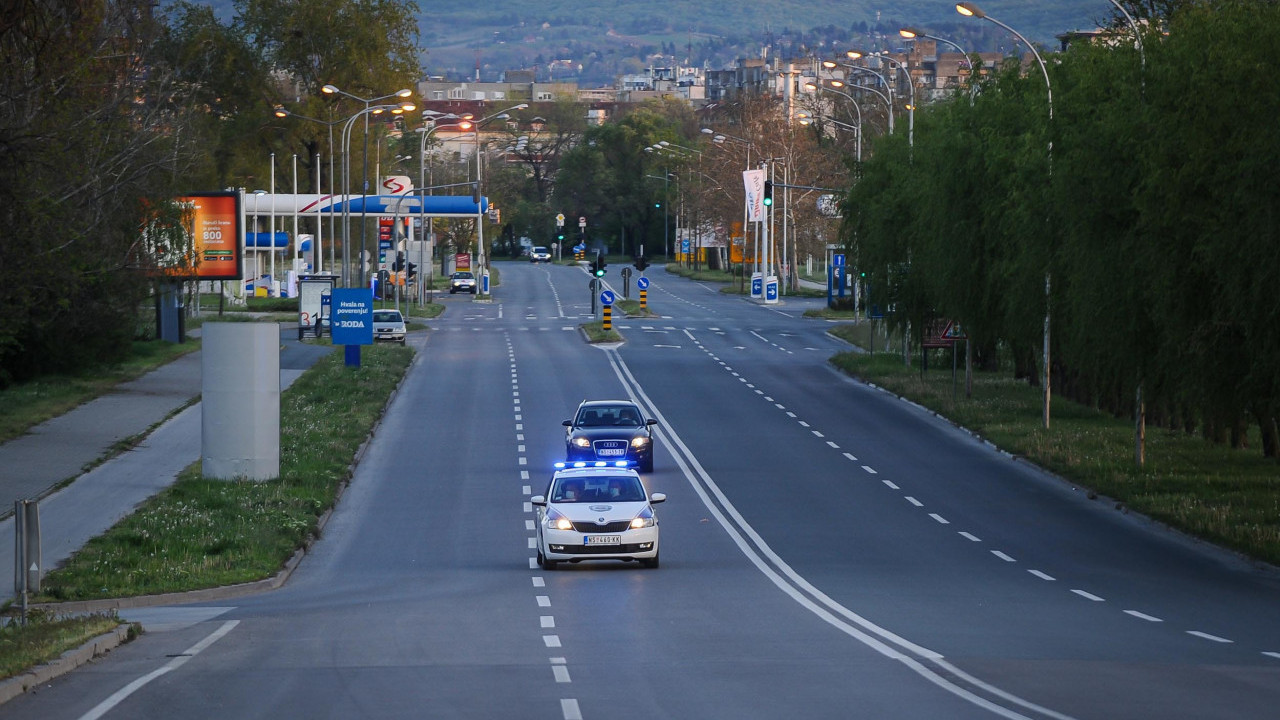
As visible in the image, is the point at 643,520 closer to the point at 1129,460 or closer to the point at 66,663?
the point at 66,663

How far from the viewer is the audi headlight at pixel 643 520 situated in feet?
72.8

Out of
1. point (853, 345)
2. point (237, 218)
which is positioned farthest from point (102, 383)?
point (853, 345)

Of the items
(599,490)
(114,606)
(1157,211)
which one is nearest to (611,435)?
(599,490)

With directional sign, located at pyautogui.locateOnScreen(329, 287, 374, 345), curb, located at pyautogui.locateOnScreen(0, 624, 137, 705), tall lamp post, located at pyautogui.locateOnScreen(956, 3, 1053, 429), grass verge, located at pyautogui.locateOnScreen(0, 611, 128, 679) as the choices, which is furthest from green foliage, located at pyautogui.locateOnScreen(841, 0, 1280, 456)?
directional sign, located at pyautogui.locateOnScreen(329, 287, 374, 345)

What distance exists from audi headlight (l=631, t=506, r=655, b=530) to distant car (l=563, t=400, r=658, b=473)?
30.3 feet

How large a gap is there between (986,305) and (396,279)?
3823cm

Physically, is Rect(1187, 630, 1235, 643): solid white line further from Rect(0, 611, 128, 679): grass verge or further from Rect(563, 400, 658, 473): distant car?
Rect(563, 400, 658, 473): distant car

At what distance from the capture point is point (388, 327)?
210 ft

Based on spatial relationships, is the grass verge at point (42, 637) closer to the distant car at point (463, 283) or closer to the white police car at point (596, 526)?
the white police car at point (596, 526)

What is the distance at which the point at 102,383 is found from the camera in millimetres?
47625

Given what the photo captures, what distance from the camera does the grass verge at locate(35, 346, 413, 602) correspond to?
826 inches

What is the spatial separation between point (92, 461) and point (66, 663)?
63.0ft

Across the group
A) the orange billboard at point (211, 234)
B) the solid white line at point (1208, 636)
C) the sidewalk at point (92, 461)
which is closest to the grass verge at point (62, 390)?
the sidewalk at point (92, 461)

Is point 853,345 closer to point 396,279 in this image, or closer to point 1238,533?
point 396,279
